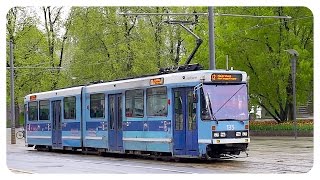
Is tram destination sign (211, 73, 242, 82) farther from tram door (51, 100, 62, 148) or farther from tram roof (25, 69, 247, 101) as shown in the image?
tram door (51, 100, 62, 148)

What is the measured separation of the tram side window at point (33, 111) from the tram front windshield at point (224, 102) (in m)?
12.9

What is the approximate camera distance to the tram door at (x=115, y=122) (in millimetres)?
22781

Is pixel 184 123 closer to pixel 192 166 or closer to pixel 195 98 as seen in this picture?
pixel 195 98

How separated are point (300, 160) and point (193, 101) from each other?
11.9ft

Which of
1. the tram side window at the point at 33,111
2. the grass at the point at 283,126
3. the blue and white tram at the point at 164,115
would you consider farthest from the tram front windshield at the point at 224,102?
the grass at the point at 283,126

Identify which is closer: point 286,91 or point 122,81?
point 122,81

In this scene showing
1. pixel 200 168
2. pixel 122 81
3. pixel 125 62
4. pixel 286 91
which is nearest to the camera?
pixel 200 168

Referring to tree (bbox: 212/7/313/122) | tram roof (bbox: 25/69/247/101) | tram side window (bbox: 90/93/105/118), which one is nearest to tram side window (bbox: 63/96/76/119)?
tram roof (bbox: 25/69/247/101)

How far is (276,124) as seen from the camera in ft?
118

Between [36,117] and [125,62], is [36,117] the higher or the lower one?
the lower one

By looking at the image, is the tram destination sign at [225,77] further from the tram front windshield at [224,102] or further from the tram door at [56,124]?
the tram door at [56,124]
